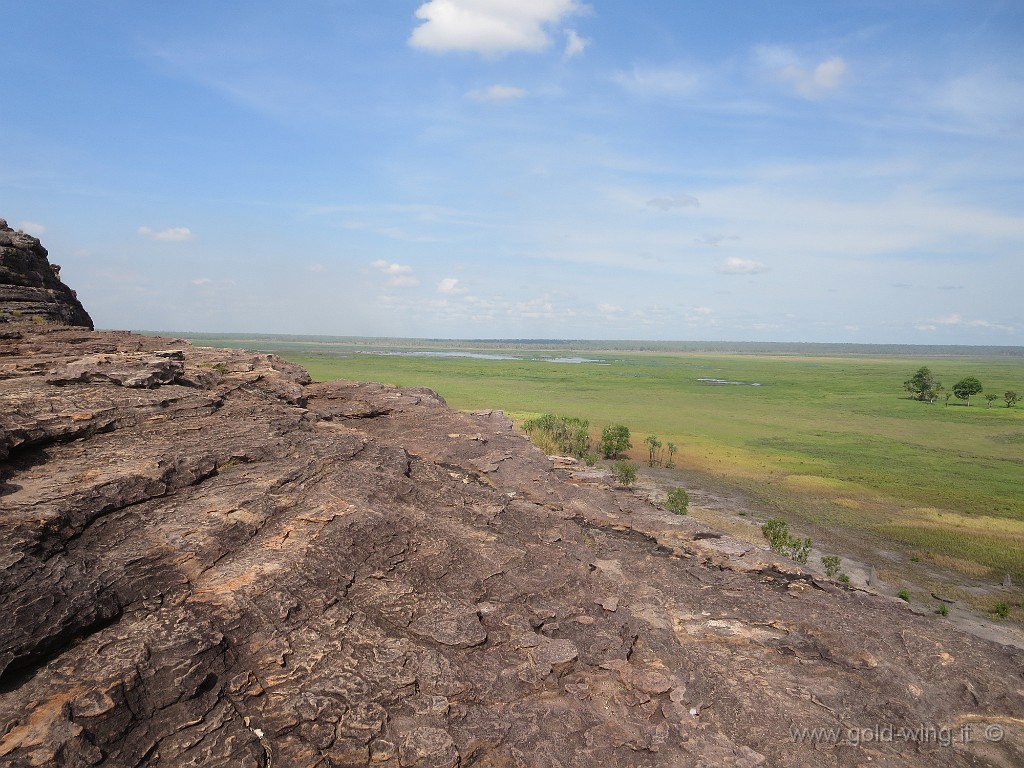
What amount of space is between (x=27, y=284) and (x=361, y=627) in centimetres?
2408

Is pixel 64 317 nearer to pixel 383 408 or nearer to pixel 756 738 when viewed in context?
pixel 383 408

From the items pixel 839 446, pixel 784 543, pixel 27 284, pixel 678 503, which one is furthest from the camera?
pixel 839 446

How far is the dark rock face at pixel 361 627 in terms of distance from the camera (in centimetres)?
766

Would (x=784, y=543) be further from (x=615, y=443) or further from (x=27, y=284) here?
(x=27, y=284)

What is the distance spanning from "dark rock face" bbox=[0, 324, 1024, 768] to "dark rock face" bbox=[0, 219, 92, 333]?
689 centimetres

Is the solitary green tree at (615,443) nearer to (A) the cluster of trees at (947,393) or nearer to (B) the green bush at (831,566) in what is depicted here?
(B) the green bush at (831,566)

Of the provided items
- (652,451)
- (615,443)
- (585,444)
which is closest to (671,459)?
(652,451)

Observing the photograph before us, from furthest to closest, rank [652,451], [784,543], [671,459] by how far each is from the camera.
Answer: [671,459], [652,451], [784,543]

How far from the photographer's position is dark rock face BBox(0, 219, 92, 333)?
70.2ft

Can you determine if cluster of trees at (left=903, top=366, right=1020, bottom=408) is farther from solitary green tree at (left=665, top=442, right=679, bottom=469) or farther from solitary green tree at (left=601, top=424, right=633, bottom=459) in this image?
solitary green tree at (left=601, top=424, right=633, bottom=459)

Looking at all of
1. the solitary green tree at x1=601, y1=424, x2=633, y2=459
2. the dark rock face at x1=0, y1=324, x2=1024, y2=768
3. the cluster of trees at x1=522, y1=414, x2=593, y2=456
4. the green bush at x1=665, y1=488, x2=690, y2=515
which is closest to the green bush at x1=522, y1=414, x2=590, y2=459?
the cluster of trees at x1=522, y1=414, x2=593, y2=456

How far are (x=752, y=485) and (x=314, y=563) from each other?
4309 centimetres

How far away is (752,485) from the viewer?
45.4 meters

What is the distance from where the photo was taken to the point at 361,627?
31.8 ft
